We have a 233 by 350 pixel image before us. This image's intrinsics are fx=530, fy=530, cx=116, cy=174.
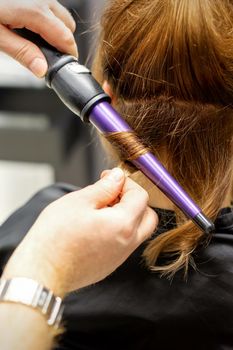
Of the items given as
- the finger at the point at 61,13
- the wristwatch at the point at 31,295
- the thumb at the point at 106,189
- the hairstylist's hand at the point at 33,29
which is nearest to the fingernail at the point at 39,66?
the hairstylist's hand at the point at 33,29

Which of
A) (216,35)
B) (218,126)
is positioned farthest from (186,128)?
(216,35)

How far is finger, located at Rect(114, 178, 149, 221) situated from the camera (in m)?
0.77

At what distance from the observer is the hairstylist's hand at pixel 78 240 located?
750mm

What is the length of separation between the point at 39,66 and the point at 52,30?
68 mm

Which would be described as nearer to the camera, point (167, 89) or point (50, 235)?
point (50, 235)

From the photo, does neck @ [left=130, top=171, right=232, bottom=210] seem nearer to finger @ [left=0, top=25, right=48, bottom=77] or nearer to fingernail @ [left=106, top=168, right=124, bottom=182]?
fingernail @ [left=106, top=168, right=124, bottom=182]

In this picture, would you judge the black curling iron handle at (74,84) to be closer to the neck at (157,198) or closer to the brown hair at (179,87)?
the brown hair at (179,87)

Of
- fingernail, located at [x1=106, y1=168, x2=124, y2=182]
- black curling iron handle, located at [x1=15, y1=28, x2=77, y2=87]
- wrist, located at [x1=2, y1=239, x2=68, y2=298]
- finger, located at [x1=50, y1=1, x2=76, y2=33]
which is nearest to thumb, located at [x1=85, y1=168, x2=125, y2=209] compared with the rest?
fingernail, located at [x1=106, y1=168, x2=124, y2=182]

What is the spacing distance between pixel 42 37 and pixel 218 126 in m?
0.35

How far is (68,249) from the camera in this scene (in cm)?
75

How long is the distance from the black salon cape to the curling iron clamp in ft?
0.61

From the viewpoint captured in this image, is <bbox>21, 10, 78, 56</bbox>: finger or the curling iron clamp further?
<bbox>21, 10, 78, 56</bbox>: finger

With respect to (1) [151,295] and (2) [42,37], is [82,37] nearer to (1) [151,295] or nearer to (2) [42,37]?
(2) [42,37]

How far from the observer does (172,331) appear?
925mm
